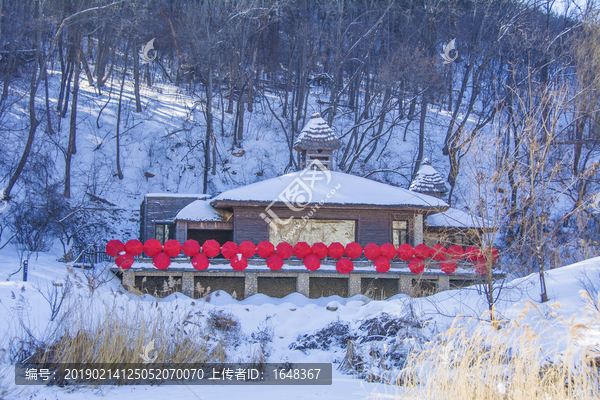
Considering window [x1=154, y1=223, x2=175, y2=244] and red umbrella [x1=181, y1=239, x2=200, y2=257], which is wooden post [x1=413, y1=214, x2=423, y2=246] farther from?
window [x1=154, y1=223, x2=175, y2=244]

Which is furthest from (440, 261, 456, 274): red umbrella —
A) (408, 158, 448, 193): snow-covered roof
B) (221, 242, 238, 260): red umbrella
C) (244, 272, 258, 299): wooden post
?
(408, 158, 448, 193): snow-covered roof

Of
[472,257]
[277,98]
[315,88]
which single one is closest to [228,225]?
[472,257]

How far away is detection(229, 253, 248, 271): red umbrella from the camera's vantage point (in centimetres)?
1530

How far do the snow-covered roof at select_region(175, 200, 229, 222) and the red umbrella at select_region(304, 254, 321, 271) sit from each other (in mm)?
3861

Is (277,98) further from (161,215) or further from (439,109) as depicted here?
(161,215)

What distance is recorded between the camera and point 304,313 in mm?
13445

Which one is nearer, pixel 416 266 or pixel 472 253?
pixel 472 253

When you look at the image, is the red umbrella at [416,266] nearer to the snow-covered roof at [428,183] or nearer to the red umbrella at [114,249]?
the snow-covered roof at [428,183]

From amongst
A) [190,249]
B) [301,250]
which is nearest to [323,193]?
[301,250]

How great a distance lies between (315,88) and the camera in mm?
41344

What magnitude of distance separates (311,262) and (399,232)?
13.5 ft

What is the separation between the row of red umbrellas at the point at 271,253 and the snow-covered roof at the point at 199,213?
1969mm

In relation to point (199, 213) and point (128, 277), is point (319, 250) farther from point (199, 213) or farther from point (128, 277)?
point (128, 277)

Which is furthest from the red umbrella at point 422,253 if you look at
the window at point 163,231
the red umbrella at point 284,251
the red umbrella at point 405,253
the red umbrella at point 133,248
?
the window at point 163,231
